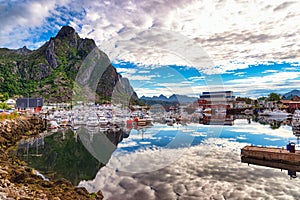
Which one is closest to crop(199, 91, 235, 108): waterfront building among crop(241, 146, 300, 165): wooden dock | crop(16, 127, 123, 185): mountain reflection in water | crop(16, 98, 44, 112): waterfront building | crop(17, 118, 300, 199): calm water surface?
crop(16, 98, 44, 112): waterfront building

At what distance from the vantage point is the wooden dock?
48.7 ft

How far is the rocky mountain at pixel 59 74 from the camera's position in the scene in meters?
95.2

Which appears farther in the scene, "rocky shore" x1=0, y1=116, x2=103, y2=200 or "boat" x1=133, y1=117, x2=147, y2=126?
"boat" x1=133, y1=117, x2=147, y2=126

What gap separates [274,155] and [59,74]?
112654mm

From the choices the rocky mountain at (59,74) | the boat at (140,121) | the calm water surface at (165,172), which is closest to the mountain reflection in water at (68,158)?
the calm water surface at (165,172)

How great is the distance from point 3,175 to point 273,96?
331 feet

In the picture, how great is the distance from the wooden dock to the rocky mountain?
6797cm

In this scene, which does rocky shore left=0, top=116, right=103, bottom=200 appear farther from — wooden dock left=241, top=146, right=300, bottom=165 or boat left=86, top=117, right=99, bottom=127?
boat left=86, top=117, right=99, bottom=127

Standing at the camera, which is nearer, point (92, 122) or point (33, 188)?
point (33, 188)

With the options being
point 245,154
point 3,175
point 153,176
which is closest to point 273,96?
point 245,154

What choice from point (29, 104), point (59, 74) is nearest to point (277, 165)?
point (29, 104)

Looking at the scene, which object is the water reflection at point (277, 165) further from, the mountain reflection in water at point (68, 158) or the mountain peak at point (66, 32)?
the mountain peak at point (66, 32)

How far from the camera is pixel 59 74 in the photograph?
374 feet

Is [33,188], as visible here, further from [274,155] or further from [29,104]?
[29,104]
